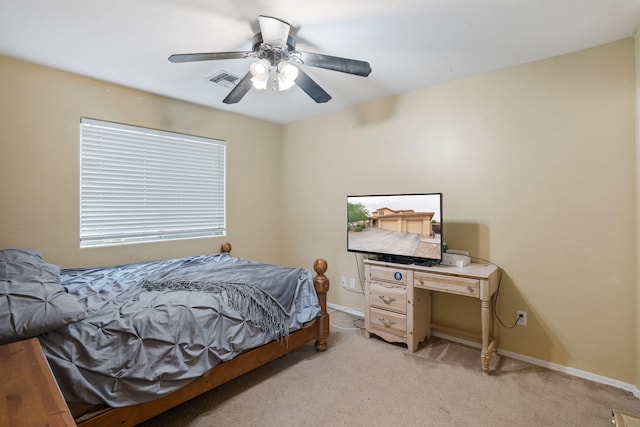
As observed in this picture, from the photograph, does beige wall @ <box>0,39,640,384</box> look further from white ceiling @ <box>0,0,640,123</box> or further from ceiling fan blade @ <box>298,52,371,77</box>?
ceiling fan blade @ <box>298,52,371,77</box>

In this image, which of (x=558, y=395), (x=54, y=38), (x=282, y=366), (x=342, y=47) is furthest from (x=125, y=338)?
(x=558, y=395)

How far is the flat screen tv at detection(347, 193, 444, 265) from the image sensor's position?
8.52 ft

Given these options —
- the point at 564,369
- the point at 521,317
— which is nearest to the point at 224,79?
the point at 521,317

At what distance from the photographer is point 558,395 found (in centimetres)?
201

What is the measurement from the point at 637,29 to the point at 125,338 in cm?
362

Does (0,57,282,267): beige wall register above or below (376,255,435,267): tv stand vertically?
above

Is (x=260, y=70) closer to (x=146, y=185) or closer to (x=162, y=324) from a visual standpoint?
(x=162, y=324)

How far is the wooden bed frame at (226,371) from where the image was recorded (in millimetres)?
1493

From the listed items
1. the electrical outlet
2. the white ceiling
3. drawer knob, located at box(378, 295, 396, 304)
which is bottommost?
the electrical outlet

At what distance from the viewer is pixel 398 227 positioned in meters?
2.82

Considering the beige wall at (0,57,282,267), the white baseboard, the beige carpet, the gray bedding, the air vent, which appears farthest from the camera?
the air vent

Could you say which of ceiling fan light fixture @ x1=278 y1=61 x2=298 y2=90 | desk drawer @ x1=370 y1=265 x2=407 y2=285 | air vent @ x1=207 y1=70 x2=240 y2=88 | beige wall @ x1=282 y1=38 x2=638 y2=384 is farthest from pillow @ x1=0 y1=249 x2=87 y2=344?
beige wall @ x1=282 y1=38 x2=638 y2=384

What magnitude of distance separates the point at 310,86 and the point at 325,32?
1.17 ft

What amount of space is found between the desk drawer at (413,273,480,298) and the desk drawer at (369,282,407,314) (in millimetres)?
182
